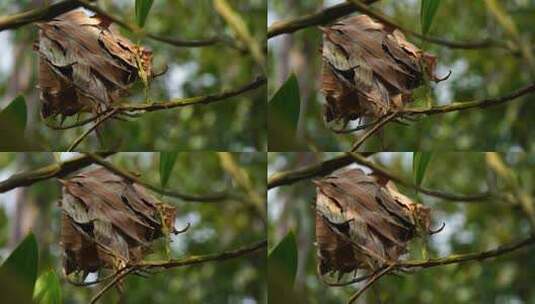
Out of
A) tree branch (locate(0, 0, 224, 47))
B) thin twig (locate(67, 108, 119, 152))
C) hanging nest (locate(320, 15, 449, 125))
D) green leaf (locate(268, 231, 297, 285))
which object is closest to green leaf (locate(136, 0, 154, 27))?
tree branch (locate(0, 0, 224, 47))

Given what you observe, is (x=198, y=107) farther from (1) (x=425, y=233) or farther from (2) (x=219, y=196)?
(1) (x=425, y=233)

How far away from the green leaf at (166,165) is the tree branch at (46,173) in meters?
0.07

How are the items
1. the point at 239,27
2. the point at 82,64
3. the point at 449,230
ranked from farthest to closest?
the point at 449,230, the point at 239,27, the point at 82,64

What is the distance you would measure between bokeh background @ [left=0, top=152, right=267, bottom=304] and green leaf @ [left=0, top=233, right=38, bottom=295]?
30 millimetres

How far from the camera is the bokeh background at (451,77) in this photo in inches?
56.0

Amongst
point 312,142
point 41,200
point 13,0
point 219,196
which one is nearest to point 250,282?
point 219,196

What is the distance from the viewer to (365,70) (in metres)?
1.34

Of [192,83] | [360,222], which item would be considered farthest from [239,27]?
[360,222]

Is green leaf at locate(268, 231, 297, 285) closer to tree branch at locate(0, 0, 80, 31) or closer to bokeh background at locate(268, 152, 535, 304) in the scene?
bokeh background at locate(268, 152, 535, 304)

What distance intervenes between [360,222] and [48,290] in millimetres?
395

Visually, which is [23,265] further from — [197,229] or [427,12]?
[427,12]

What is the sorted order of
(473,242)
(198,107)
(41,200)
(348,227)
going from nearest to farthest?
(348,227), (198,107), (41,200), (473,242)

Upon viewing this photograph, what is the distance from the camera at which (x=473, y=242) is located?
202 centimetres

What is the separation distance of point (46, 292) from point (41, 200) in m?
0.35
